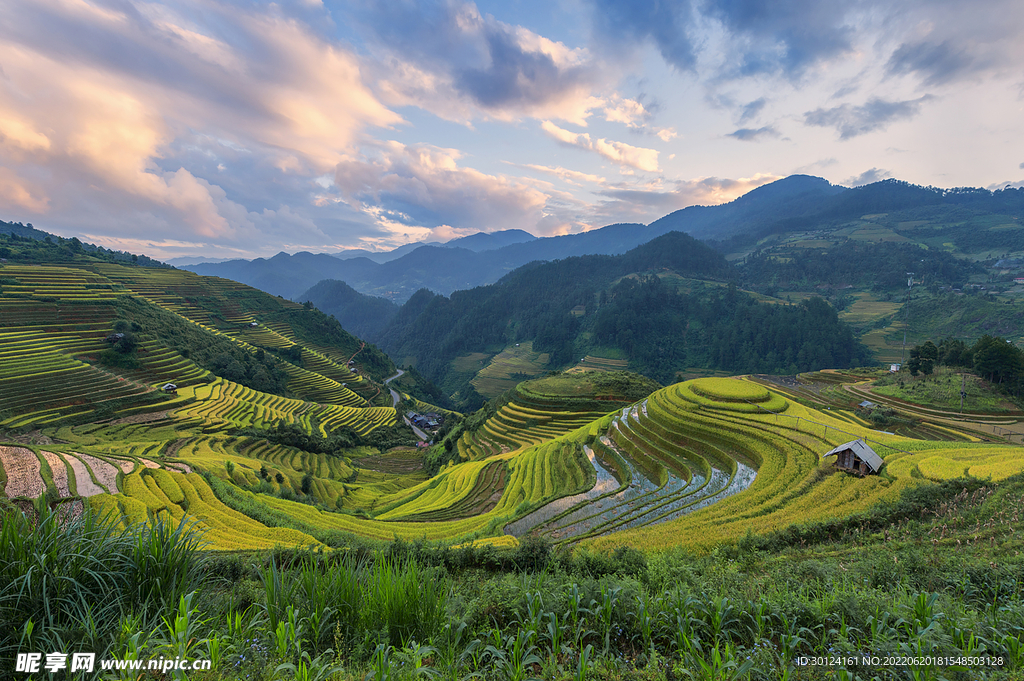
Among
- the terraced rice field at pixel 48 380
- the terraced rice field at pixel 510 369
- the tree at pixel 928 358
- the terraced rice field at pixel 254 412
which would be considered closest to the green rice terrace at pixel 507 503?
the terraced rice field at pixel 48 380

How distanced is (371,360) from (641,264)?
13862 centimetres

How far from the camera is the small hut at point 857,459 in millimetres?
13977

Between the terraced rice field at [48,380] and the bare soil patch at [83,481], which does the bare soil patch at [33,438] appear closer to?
the terraced rice field at [48,380]

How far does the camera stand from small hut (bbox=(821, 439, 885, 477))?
13977 millimetres

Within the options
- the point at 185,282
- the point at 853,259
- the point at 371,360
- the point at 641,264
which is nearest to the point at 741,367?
the point at 641,264

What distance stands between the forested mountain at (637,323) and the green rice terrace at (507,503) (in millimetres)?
61695

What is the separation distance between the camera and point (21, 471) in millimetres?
13508

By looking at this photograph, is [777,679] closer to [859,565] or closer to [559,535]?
[859,565]

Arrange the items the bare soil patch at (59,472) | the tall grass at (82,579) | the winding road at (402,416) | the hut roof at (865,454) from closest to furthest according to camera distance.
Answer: the tall grass at (82,579) < the bare soil patch at (59,472) < the hut roof at (865,454) < the winding road at (402,416)

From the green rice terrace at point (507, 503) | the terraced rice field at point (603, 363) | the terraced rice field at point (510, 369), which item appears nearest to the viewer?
the green rice terrace at point (507, 503)

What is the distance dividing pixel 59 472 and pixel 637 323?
13120cm

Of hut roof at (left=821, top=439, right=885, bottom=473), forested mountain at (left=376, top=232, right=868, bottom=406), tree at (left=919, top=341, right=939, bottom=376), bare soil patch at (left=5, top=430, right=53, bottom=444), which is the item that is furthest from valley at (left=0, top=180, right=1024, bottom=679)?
forested mountain at (left=376, top=232, right=868, bottom=406)

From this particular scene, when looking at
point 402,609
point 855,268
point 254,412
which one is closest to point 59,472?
point 402,609

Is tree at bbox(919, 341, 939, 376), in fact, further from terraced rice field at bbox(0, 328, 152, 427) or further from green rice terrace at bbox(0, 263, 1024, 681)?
terraced rice field at bbox(0, 328, 152, 427)
